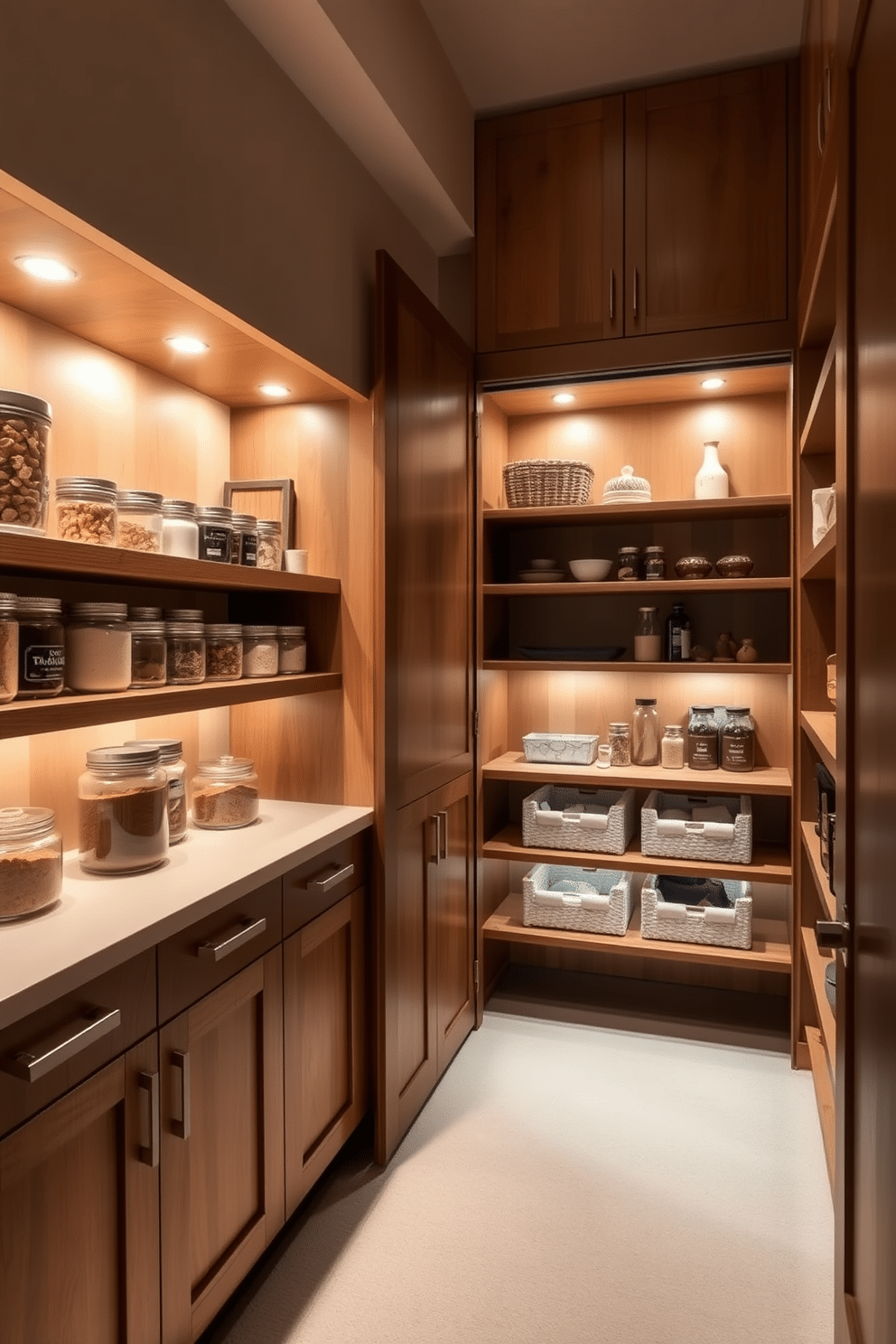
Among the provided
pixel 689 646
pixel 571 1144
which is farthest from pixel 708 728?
pixel 571 1144

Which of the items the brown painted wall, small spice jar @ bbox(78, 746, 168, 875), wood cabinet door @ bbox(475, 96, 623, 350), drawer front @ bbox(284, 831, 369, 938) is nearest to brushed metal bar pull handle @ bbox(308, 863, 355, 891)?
drawer front @ bbox(284, 831, 369, 938)

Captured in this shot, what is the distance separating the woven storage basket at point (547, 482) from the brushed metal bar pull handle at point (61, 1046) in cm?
210

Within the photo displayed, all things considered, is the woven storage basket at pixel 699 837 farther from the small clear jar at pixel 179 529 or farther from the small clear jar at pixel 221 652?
the small clear jar at pixel 179 529

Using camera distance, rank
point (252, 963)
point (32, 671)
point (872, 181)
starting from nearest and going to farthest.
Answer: point (872, 181) < point (32, 671) < point (252, 963)

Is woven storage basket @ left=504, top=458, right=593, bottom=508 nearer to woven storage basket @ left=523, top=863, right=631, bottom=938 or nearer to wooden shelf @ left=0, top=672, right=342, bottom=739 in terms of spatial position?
wooden shelf @ left=0, top=672, right=342, bottom=739

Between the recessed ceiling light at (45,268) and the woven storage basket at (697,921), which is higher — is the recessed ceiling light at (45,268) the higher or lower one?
the higher one

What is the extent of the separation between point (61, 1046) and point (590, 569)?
7.20 feet

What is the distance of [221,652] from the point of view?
6.22 feet

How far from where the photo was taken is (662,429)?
304cm

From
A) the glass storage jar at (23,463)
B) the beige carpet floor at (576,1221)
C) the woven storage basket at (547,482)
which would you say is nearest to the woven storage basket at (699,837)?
the beige carpet floor at (576,1221)

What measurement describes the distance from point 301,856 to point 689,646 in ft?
5.39

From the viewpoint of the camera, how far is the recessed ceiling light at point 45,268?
1.41m

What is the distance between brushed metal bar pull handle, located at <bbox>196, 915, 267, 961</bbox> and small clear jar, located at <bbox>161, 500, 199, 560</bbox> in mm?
723

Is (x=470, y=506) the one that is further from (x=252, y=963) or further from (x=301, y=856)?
(x=252, y=963)
